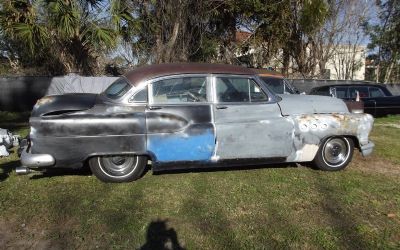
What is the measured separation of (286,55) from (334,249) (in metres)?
17.4

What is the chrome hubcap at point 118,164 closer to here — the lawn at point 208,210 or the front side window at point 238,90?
the lawn at point 208,210

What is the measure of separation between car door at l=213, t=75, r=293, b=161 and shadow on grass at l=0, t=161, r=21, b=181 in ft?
10.1

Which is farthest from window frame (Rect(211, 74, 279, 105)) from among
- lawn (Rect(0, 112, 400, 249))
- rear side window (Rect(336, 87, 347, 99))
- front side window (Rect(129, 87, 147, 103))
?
rear side window (Rect(336, 87, 347, 99))

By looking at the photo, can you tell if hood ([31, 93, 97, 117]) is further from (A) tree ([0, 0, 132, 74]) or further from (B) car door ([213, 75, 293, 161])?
(A) tree ([0, 0, 132, 74])

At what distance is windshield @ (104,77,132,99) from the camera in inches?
216

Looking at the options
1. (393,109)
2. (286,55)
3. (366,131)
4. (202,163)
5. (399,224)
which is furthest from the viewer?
(286,55)

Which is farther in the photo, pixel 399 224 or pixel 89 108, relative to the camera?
pixel 89 108

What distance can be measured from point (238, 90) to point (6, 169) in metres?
3.76

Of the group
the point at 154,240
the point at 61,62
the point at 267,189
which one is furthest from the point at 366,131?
the point at 61,62

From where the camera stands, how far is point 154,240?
12.8ft

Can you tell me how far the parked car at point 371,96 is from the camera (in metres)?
12.5

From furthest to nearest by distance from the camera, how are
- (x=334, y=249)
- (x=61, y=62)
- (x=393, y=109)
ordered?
(x=61, y=62) < (x=393, y=109) < (x=334, y=249)

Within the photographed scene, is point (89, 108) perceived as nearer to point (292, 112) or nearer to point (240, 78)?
point (240, 78)

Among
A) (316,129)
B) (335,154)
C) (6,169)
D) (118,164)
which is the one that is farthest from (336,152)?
(6,169)
